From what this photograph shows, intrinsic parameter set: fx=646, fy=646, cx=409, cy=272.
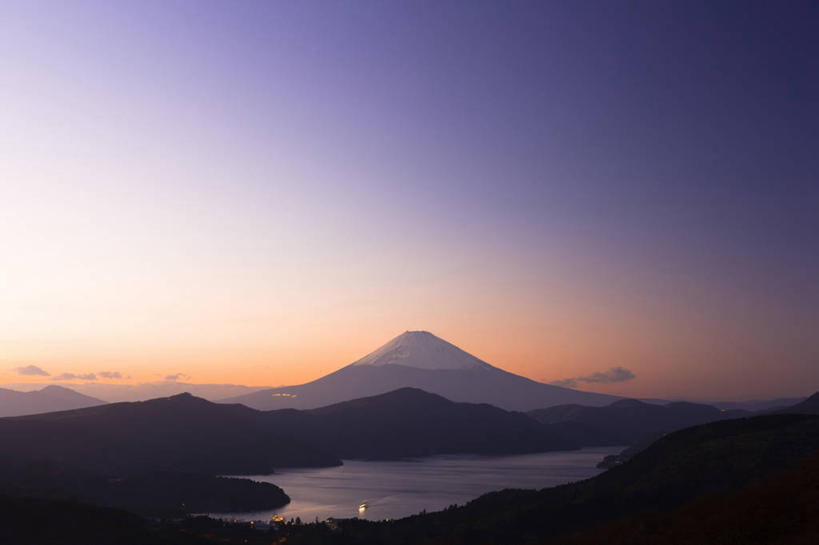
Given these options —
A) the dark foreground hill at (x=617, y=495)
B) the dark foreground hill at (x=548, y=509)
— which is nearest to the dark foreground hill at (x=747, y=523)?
the dark foreground hill at (x=548, y=509)

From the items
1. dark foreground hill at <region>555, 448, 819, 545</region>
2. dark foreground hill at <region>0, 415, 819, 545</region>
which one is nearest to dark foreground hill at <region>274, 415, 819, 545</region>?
dark foreground hill at <region>0, 415, 819, 545</region>

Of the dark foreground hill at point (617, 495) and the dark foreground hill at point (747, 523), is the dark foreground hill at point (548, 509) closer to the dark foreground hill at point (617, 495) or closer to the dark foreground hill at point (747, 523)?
the dark foreground hill at point (617, 495)

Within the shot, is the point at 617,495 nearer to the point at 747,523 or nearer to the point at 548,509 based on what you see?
the point at 548,509

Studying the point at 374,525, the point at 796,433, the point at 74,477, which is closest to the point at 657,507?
the point at 796,433

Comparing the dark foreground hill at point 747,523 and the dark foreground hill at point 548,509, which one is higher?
the dark foreground hill at point 747,523

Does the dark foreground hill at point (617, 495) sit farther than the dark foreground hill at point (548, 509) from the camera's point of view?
Yes

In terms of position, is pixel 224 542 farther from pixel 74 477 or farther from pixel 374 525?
pixel 74 477

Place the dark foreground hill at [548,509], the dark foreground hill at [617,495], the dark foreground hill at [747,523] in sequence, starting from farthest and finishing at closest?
the dark foreground hill at [617,495], the dark foreground hill at [548,509], the dark foreground hill at [747,523]

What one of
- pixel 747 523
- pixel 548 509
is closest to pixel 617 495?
pixel 548 509

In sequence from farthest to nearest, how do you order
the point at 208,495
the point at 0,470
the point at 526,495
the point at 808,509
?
the point at 208,495, the point at 0,470, the point at 526,495, the point at 808,509

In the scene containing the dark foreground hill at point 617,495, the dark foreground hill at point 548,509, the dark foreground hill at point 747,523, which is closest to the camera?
the dark foreground hill at point 747,523

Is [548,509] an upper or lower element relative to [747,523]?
lower
